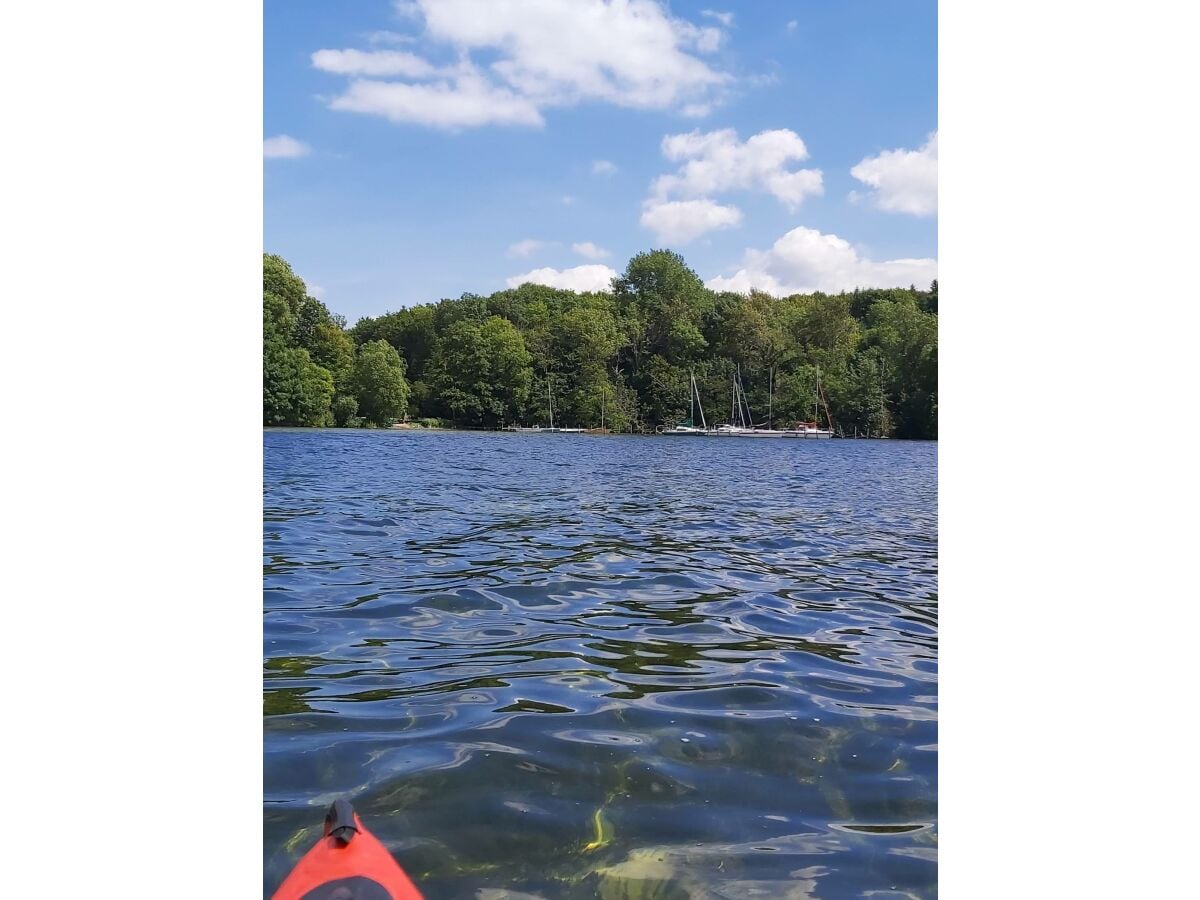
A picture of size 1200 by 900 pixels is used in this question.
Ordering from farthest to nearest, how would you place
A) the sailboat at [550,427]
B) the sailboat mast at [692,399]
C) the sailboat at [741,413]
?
the sailboat mast at [692,399], the sailboat at [741,413], the sailboat at [550,427]

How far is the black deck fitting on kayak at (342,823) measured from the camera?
260 centimetres

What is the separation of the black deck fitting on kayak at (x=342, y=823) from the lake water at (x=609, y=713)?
0.45 m

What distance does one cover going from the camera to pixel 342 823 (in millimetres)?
2605

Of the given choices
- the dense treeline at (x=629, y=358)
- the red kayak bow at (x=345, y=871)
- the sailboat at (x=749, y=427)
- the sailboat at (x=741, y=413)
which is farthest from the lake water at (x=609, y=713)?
the sailboat at (x=741, y=413)

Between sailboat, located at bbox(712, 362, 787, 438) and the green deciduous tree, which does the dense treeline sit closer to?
the green deciduous tree

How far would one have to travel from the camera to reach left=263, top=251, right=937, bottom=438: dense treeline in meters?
76.6

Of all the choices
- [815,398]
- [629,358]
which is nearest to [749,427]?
[815,398]

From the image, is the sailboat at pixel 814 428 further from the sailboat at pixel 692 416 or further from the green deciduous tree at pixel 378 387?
the green deciduous tree at pixel 378 387

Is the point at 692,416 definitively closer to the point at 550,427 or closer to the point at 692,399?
the point at 692,399

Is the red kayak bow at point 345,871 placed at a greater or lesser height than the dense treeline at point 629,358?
lesser

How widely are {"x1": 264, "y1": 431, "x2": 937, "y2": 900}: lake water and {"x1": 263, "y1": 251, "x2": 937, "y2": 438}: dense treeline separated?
67241 millimetres
